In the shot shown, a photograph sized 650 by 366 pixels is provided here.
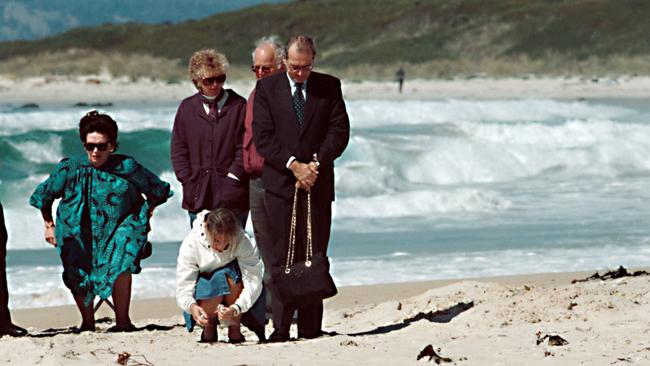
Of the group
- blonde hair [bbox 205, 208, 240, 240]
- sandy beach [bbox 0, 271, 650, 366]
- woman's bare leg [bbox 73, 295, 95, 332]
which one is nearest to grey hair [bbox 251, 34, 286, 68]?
blonde hair [bbox 205, 208, 240, 240]

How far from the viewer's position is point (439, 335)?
26.5 feet

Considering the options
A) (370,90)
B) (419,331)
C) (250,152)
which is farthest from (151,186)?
(370,90)

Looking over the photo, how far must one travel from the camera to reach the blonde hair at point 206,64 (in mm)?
8156

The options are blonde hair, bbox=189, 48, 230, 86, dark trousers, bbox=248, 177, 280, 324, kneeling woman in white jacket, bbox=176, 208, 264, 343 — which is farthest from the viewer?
dark trousers, bbox=248, 177, 280, 324

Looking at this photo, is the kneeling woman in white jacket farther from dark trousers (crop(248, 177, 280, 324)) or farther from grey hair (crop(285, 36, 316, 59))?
grey hair (crop(285, 36, 316, 59))

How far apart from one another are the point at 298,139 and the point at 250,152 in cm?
39

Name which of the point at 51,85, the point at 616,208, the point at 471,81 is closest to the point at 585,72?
the point at 471,81

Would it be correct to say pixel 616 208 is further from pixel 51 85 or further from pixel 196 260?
pixel 51 85

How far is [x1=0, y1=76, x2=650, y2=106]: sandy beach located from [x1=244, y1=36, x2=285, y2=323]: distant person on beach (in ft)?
156

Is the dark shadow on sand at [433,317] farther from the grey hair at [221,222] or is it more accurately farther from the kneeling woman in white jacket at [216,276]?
the grey hair at [221,222]

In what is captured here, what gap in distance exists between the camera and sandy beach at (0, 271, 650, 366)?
7309mm

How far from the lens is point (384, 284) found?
11672mm

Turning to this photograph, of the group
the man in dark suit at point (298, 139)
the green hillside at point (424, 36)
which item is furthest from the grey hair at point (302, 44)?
the green hillside at point (424, 36)

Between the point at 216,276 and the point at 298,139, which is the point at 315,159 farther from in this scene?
the point at 216,276
